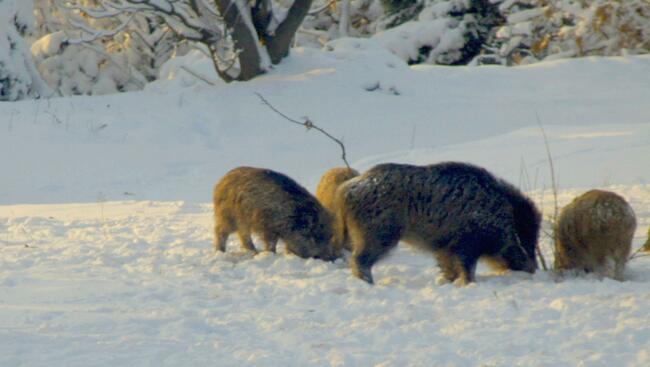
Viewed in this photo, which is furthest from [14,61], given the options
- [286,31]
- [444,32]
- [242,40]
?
[444,32]

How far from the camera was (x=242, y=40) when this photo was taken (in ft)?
63.1

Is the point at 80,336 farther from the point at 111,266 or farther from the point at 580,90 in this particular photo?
the point at 580,90

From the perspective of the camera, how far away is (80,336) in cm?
525

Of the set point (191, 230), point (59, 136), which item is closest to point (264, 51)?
point (59, 136)

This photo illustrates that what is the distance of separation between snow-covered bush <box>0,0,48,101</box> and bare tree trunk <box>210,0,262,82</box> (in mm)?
3582

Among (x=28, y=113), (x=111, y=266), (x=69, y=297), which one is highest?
(x=69, y=297)

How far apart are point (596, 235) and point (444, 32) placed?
66.7 feet

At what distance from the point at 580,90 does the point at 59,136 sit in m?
9.10

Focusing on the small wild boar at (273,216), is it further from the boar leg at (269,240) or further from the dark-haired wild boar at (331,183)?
the dark-haired wild boar at (331,183)

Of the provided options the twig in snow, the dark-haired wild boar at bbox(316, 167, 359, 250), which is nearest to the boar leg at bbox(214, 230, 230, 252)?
the dark-haired wild boar at bbox(316, 167, 359, 250)

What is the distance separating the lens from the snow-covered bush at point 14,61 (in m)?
19.8

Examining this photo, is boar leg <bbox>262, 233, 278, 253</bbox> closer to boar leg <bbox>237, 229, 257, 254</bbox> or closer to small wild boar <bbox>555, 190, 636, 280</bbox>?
boar leg <bbox>237, 229, 257, 254</bbox>

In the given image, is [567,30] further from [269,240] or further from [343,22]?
[269,240]

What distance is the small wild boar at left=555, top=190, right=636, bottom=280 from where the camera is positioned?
22.4 ft
